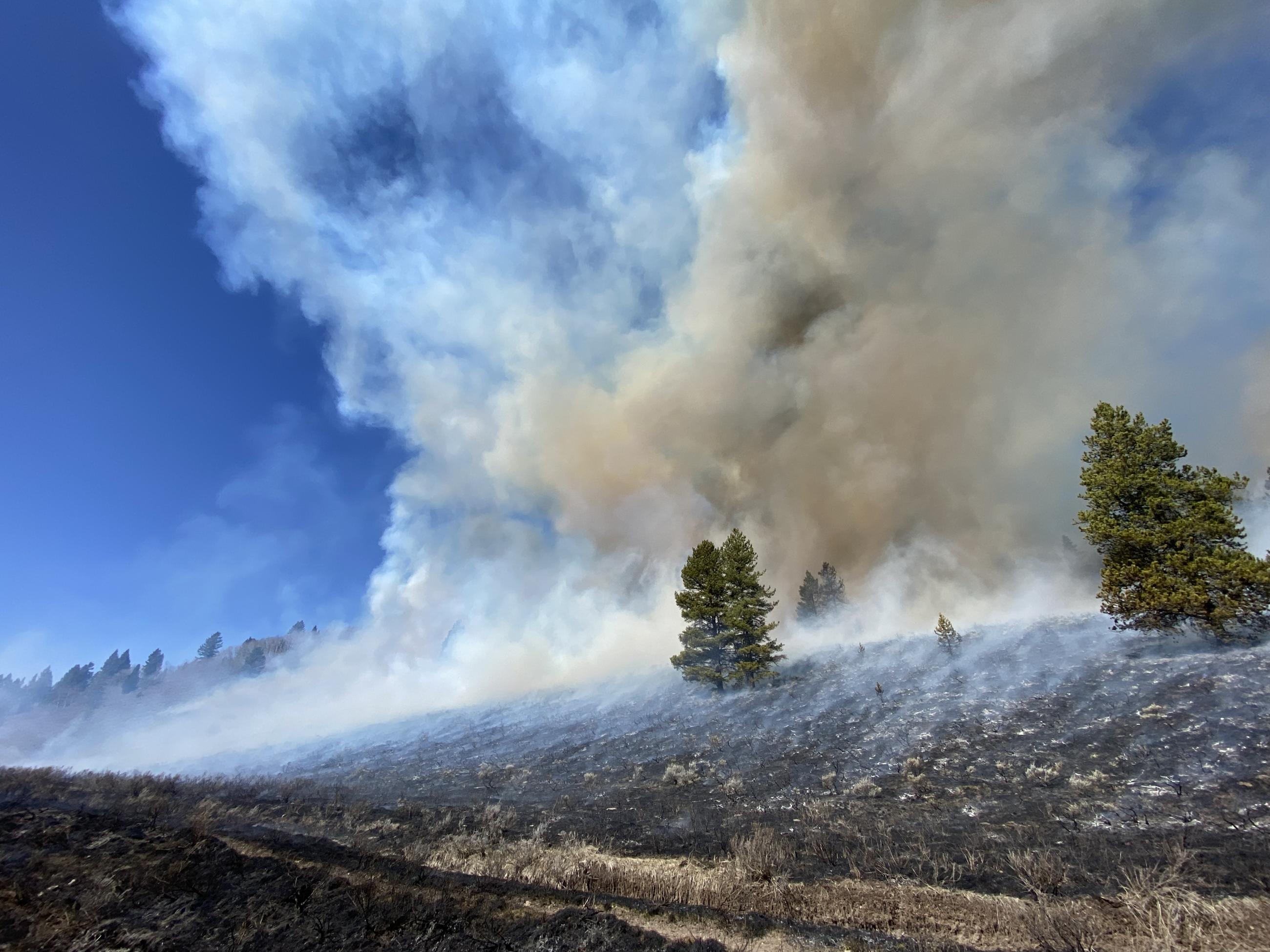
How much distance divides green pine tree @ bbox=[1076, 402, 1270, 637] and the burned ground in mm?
2134

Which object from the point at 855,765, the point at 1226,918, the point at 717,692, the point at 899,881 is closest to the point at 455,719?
the point at 717,692

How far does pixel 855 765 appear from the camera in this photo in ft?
66.1

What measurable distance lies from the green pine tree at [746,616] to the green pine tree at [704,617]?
0.67 meters

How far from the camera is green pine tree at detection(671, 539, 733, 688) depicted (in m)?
42.9

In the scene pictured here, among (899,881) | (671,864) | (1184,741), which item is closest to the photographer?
(899,881)

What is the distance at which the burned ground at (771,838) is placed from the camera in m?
7.69

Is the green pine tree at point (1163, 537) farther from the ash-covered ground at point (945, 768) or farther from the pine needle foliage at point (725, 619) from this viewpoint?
the pine needle foliage at point (725, 619)

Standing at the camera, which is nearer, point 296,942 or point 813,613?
point 296,942

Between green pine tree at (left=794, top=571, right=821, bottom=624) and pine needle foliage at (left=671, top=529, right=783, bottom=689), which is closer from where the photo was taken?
pine needle foliage at (left=671, top=529, right=783, bottom=689)

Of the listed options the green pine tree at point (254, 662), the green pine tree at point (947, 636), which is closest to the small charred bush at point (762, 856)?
the green pine tree at point (947, 636)

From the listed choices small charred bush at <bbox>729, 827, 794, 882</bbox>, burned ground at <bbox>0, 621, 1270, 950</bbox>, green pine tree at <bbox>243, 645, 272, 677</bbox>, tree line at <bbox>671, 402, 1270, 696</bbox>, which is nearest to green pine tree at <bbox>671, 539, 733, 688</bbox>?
burned ground at <bbox>0, 621, 1270, 950</bbox>

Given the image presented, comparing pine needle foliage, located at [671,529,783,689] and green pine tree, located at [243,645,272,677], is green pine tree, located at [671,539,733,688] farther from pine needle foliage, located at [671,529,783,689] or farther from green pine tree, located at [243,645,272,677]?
green pine tree, located at [243,645,272,677]

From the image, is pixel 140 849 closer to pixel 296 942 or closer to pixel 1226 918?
pixel 296 942

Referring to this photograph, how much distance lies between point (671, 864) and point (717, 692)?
32.2 meters
